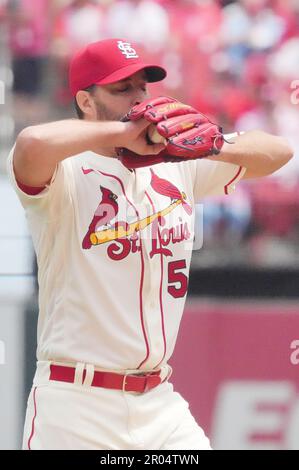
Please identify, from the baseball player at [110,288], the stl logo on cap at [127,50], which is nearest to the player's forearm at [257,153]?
the baseball player at [110,288]

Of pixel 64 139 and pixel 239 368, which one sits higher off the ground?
pixel 64 139

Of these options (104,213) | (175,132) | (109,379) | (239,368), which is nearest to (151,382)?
(109,379)

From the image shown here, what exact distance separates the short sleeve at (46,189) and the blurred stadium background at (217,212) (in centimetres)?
200

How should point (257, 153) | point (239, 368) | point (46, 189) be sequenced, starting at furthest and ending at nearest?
point (239, 368) → point (257, 153) → point (46, 189)

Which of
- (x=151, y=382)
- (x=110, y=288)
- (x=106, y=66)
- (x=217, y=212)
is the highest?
(x=106, y=66)

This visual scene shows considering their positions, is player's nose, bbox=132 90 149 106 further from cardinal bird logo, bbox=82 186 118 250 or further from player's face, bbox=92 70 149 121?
cardinal bird logo, bbox=82 186 118 250

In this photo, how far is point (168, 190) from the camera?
2.99 meters

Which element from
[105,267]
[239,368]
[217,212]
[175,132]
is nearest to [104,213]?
[105,267]

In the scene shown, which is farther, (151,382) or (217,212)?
(217,212)

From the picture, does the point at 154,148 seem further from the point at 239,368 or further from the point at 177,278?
the point at 239,368

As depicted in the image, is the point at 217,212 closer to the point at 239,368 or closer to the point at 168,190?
the point at 239,368

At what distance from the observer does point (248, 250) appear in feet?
17.2

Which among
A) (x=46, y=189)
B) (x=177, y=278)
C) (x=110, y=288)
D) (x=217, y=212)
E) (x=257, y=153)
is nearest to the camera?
(x=46, y=189)

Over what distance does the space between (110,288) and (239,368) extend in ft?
6.87
